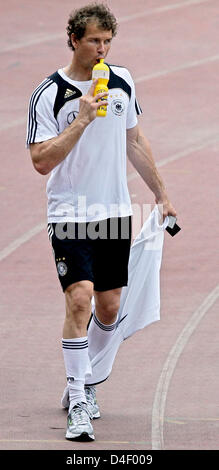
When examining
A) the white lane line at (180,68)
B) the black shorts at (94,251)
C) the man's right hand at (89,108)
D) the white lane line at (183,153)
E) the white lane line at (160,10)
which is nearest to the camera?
the man's right hand at (89,108)

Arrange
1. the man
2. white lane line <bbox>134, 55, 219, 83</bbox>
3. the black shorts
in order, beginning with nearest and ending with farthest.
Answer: the man
the black shorts
white lane line <bbox>134, 55, 219, 83</bbox>

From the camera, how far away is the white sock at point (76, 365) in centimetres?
630

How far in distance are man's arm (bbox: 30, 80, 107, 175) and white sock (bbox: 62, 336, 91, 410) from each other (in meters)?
0.93

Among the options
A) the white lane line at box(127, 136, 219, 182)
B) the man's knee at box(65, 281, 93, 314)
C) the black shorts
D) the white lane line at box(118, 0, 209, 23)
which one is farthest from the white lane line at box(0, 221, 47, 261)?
the white lane line at box(118, 0, 209, 23)

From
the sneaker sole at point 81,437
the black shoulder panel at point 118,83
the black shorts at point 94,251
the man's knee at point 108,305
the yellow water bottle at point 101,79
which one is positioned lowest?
the sneaker sole at point 81,437

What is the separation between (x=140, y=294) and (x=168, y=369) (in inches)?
26.2

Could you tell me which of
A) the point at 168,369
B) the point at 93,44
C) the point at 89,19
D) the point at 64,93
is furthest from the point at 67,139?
the point at 168,369

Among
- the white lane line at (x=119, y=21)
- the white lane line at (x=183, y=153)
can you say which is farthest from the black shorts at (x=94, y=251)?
the white lane line at (x=119, y=21)

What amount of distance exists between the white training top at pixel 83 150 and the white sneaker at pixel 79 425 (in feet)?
3.29

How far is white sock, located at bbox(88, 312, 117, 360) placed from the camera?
22.0 ft

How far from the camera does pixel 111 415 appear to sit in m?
6.53

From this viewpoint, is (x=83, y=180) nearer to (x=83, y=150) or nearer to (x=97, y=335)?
(x=83, y=150)

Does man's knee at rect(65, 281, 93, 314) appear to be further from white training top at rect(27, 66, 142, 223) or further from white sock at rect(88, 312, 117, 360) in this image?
white sock at rect(88, 312, 117, 360)

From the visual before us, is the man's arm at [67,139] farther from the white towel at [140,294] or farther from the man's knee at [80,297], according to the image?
the white towel at [140,294]
